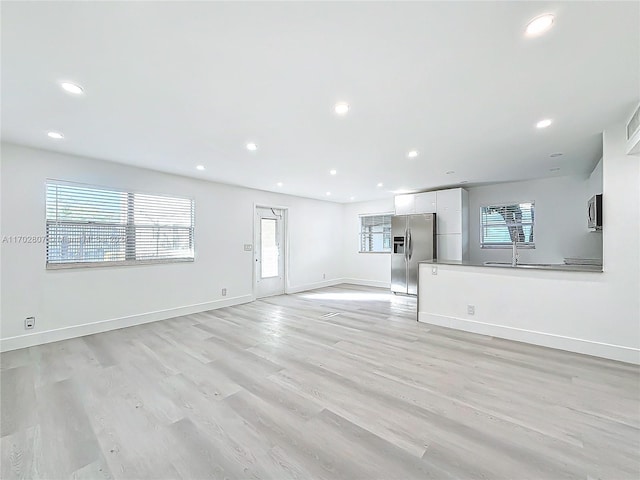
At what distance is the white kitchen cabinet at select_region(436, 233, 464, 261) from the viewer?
583 centimetres

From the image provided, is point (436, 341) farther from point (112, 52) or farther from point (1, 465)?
point (112, 52)

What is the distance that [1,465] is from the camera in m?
1.60

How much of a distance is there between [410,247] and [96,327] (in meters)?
5.96

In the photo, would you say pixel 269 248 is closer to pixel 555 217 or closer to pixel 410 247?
pixel 410 247

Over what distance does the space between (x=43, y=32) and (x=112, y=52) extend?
0.32 m

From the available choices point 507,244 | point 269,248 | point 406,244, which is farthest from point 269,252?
point 507,244

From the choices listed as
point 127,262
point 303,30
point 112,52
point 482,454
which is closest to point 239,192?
point 127,262

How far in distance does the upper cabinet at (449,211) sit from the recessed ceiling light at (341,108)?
4.29m

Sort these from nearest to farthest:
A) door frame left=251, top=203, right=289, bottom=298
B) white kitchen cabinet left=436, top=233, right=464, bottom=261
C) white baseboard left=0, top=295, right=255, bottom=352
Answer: white baseboard left=0, top=295, right=255, bottom=352, white kitchen cabinet left=436, top=233, right=464, bottom=261, door frame left=251, top=203, right=289, bottom=298

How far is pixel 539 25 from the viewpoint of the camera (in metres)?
1.55

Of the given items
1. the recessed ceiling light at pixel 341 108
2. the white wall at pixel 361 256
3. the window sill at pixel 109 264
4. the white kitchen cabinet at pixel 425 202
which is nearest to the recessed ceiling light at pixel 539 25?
the recessed ceiling light at pixel 341 108

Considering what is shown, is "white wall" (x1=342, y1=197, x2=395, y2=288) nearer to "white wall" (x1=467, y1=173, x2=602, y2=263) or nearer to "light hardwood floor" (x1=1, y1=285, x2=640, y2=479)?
"white wall" (x1=467, y1=173, x2=602, y2=263)

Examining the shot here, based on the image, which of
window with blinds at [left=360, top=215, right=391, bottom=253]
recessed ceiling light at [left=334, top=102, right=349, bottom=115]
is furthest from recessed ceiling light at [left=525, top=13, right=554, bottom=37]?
window with blinds at [left=360, top=215, right=391, bottom=253]

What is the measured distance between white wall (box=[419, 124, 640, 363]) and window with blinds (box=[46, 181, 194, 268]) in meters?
4.79
